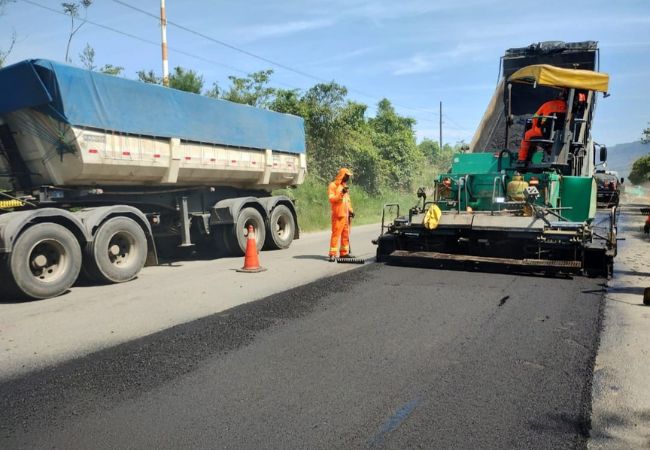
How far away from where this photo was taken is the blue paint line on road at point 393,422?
297 cm

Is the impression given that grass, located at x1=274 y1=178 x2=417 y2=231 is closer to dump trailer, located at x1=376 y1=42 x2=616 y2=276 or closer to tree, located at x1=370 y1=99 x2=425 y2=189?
tree, located at x1=370 y1=99 x2=425 y2=189

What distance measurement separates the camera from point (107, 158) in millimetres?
8086

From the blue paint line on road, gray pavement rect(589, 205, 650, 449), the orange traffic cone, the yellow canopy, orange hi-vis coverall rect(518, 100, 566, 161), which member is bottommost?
gray pavement rect(589, 205, 650, 449)

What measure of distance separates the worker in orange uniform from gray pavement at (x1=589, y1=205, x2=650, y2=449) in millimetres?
2682

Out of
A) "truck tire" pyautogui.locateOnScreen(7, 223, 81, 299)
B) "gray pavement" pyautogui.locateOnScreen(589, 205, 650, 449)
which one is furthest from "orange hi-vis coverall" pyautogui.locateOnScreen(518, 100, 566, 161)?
"truck tire" pyautogui.locateOnScreen(7, 223, 81, 299)

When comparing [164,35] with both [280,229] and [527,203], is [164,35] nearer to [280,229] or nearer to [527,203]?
[280,229]

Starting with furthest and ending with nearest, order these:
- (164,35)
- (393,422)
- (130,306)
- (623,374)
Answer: (164,35), (130,306), (623,374), (393,422)

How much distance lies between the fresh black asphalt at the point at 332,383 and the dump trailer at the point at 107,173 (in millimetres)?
3075

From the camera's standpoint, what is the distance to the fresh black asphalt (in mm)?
3068

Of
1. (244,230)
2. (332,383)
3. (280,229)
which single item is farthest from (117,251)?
(332,383)

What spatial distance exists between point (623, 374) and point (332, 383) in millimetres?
2207

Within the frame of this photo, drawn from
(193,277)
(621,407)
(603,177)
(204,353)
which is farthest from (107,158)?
(603,177)

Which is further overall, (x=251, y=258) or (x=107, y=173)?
(x=251, y=258)

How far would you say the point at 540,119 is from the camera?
869cm
